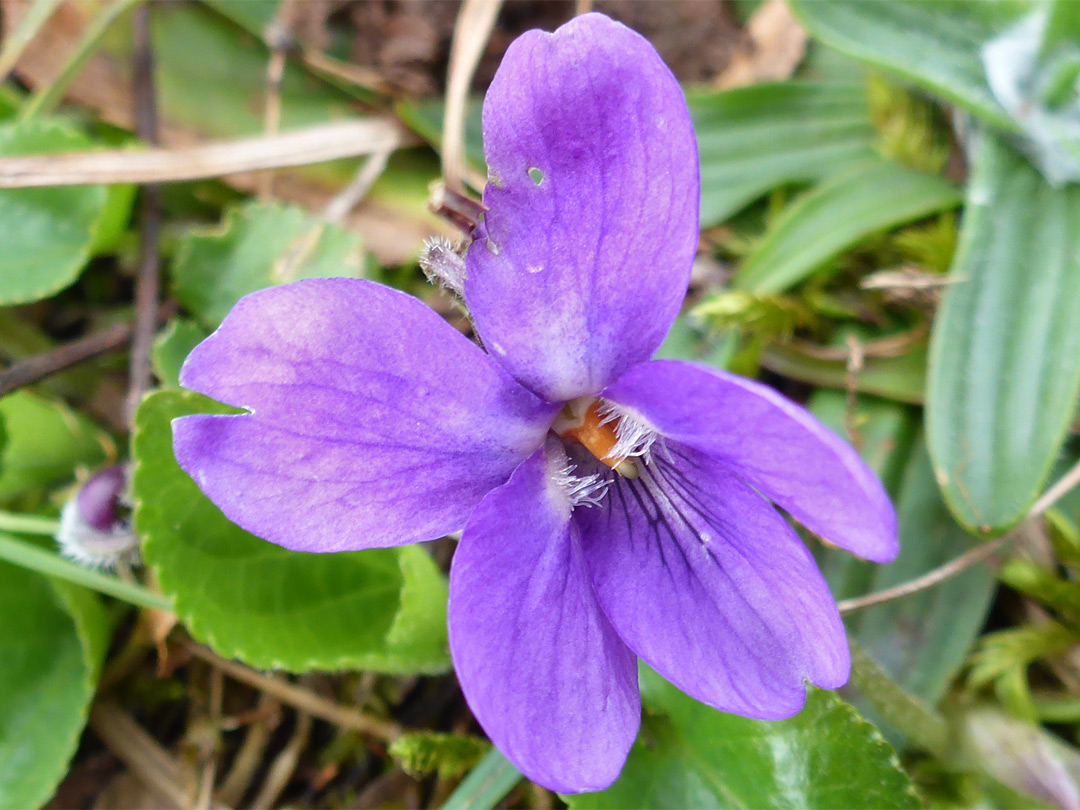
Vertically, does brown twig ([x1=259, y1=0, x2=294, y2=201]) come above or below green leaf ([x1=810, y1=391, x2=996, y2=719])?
above

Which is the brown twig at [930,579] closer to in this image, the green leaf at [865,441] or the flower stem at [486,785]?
the green leaf at [865,441]

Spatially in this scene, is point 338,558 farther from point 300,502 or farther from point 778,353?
point 778,353

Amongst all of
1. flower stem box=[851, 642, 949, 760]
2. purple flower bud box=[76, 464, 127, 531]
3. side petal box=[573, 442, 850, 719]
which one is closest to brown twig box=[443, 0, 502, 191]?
purple flower bud box=[76, 464, 127, 531]

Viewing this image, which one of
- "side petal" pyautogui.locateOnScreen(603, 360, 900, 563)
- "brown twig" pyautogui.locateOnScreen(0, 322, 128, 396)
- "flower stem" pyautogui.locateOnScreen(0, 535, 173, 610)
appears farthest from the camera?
"brown twig" pyautogui.locateOnScreen(0, 322, 128, 396)

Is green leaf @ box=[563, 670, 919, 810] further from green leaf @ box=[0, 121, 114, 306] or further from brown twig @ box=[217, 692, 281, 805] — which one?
green leaf @ box=[0, 121, 114, 306]

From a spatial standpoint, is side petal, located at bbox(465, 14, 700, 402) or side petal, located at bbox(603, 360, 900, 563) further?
side petal, located at bbox(465, 14, 700, 402)

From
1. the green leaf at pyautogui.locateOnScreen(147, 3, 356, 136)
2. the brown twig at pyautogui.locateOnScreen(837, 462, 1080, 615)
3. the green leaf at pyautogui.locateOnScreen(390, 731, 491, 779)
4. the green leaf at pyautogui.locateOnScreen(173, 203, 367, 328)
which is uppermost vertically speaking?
the green leaf at pyautogui.locateOnScreen(147, 3, 356, 136)

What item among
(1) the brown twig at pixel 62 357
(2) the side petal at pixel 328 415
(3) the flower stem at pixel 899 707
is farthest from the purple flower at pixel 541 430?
(1) the brown twig at pixel 62 357

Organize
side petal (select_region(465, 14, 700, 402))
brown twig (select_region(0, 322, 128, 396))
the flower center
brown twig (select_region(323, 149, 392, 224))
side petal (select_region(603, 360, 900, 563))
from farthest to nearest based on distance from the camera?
brown twig (select_region(323, 149, 392, 224)) → brown twig (select_region(0, 322, 128, 396)) → the flower center → side petal (select_region(465, 14, 700, 402)) → side petal (select_region(603, 360, 900, 563))
